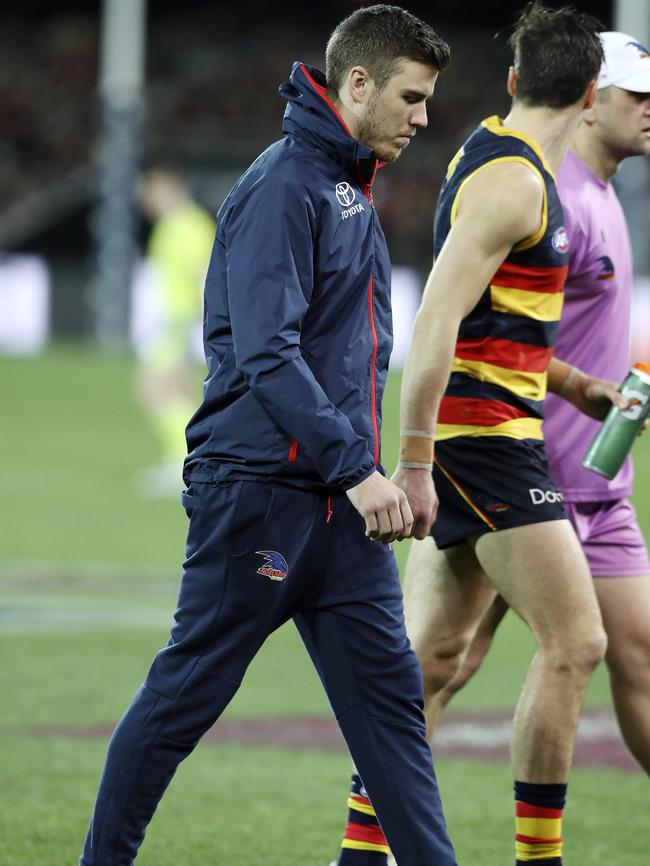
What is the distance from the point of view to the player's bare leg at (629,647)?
4812mm

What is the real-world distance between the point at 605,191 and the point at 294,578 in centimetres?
198

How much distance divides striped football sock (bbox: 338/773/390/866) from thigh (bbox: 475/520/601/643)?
2.21 feet

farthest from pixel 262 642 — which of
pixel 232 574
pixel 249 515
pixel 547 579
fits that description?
pixel 547 579

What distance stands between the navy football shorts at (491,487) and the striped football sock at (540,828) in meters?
0.74

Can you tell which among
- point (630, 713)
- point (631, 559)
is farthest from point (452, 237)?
point (630, 713)

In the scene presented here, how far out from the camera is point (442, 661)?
4.82 meters

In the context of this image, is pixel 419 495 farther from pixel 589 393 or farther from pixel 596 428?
pixel 596 428

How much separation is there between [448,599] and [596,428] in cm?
75

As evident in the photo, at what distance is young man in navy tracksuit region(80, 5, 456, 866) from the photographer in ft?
12.0

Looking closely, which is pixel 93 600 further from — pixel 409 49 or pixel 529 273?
pixel 409 49

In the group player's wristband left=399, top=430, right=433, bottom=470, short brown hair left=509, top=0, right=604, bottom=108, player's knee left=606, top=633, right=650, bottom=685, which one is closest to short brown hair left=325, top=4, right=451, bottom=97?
short brown hair left=509, top=0, right=604, bottom=108

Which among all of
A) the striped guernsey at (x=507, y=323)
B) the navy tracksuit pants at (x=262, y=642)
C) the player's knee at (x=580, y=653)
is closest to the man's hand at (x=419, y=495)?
the navy tracksuit pants at (x=262, y=642)

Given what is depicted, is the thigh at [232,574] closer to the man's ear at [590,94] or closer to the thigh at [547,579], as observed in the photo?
the thigh at [547,579]

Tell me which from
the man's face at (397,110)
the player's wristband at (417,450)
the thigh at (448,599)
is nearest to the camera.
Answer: the man's face at (397,110)
